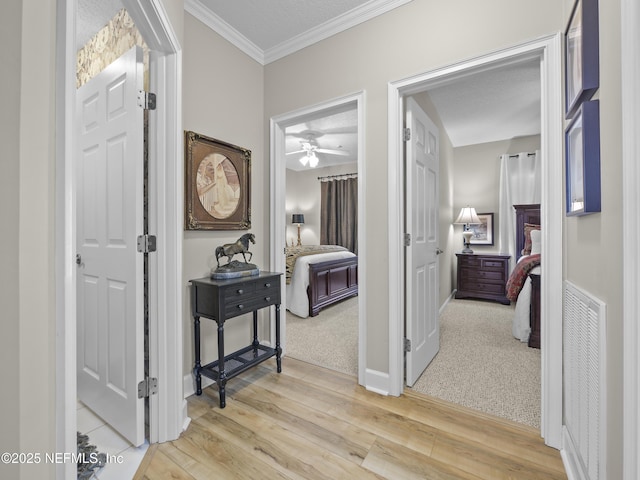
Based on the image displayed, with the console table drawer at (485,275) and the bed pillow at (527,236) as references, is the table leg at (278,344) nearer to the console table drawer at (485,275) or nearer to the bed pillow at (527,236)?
the console table drawer at (485,275)

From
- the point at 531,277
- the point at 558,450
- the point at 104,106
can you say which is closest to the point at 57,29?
the point at 104,106

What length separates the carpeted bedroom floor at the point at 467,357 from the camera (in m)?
1.99

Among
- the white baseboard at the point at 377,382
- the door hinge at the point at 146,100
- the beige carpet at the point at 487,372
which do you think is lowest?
the beige carpet at the point at 487,372

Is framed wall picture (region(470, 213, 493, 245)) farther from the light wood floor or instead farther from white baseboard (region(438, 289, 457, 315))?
the light wood floor

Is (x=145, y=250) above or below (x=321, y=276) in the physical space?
above

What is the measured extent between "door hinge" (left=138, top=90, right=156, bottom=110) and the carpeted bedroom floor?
2193 millimetres

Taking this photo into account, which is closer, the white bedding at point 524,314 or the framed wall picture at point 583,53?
the framed wall picture at point 583,53

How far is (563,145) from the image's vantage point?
1.51m

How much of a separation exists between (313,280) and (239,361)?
1797 mm

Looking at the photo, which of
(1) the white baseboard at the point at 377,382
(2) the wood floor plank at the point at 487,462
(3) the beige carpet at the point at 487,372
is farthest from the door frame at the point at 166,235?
(3) the beige carpet at the point at 487,372

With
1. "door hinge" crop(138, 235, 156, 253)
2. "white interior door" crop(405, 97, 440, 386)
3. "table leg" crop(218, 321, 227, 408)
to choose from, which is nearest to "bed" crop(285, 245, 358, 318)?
"white interior door" crop(405, 97, 440, 386)

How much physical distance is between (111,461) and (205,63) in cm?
250

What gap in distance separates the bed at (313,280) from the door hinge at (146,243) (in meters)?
2.41

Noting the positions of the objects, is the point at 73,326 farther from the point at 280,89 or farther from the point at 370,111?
the point at 280,89
